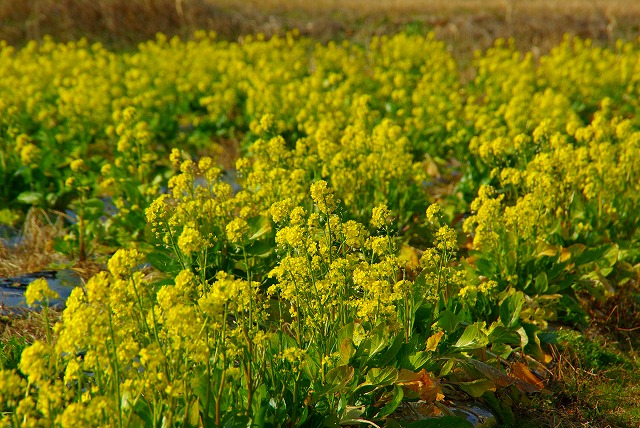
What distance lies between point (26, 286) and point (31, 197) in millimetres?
1436

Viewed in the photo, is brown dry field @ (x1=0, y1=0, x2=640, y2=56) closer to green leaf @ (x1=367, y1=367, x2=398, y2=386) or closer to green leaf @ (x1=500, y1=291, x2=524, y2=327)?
green leaf @ (x1=500, y1=291, x2=524, y2=327)

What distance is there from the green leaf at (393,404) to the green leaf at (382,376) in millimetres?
47

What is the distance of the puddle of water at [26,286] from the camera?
474 cm

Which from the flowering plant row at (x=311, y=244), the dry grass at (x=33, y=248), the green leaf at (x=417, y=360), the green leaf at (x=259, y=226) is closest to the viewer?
the flowering plant row at (x=311, y=244)

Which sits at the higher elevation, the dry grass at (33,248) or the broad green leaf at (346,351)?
the broad green leaf at (346,351)

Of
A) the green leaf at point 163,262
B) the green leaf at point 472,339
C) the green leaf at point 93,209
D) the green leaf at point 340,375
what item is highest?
the green leaf at point 340,375

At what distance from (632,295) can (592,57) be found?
7256mm

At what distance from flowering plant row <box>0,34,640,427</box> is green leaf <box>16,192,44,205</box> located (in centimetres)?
2

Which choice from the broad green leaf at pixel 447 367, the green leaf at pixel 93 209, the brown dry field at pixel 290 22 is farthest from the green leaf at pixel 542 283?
the brown dry field at pixel 290 22

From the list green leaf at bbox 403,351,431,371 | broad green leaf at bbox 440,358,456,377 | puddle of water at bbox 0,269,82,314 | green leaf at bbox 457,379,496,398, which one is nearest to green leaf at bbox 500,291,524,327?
green leaf at bbox 457,379,496,398

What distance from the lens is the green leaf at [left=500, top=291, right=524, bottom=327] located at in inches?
170

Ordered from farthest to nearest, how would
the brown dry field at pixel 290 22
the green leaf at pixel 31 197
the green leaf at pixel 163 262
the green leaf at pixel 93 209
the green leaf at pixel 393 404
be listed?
the brown dry field at pixel 290 22 < the green leaf at pixel 31 197 < the green leaf at pixel 93 209 < the green leaf at pixel 163 262 < the green leaf at pixel 393 404

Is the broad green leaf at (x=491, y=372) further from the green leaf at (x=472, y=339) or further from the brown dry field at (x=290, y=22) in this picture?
the brown dry field at (x=290, y=22)

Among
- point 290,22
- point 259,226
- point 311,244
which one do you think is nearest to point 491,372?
point 311,244
